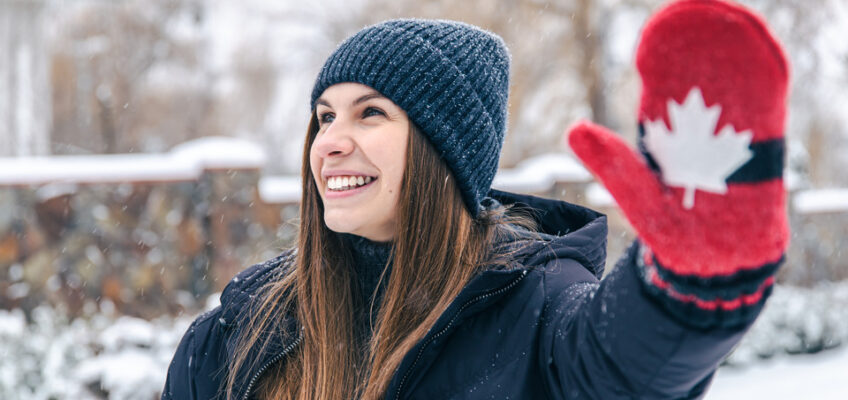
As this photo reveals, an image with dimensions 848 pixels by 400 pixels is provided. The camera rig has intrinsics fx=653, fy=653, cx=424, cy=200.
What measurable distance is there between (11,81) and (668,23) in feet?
31.6

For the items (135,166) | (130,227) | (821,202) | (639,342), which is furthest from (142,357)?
(821,202)

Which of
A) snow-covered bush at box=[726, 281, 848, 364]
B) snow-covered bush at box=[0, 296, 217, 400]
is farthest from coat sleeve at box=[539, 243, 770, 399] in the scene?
snow-covered bush at box=[726, 281, 848, 364]

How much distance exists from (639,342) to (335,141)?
877 millimetres

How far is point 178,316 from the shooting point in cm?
491

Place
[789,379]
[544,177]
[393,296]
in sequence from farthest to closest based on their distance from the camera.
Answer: [544,177]
[789,379]
[393,296]

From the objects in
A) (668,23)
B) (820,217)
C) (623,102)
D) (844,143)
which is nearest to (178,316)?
(668,23)

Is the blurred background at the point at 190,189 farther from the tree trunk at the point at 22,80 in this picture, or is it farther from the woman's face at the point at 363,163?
the woman's face at the point at 363,163

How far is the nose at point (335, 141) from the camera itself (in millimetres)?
1522

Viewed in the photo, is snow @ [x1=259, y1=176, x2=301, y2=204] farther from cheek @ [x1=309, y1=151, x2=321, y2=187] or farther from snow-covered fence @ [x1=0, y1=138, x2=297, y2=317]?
cheek @ [x1=309, y1=151, x2=321, y2=187]

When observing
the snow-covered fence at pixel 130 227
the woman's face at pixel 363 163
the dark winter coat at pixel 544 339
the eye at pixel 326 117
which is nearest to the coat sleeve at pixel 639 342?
the dark winter coat at pixel 544 339

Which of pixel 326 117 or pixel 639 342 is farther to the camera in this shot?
pixel 326 117

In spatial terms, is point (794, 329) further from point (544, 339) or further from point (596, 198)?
point (544, 339)

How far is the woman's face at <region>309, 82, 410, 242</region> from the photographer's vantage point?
4.98 feet

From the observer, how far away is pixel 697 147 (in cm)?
82
